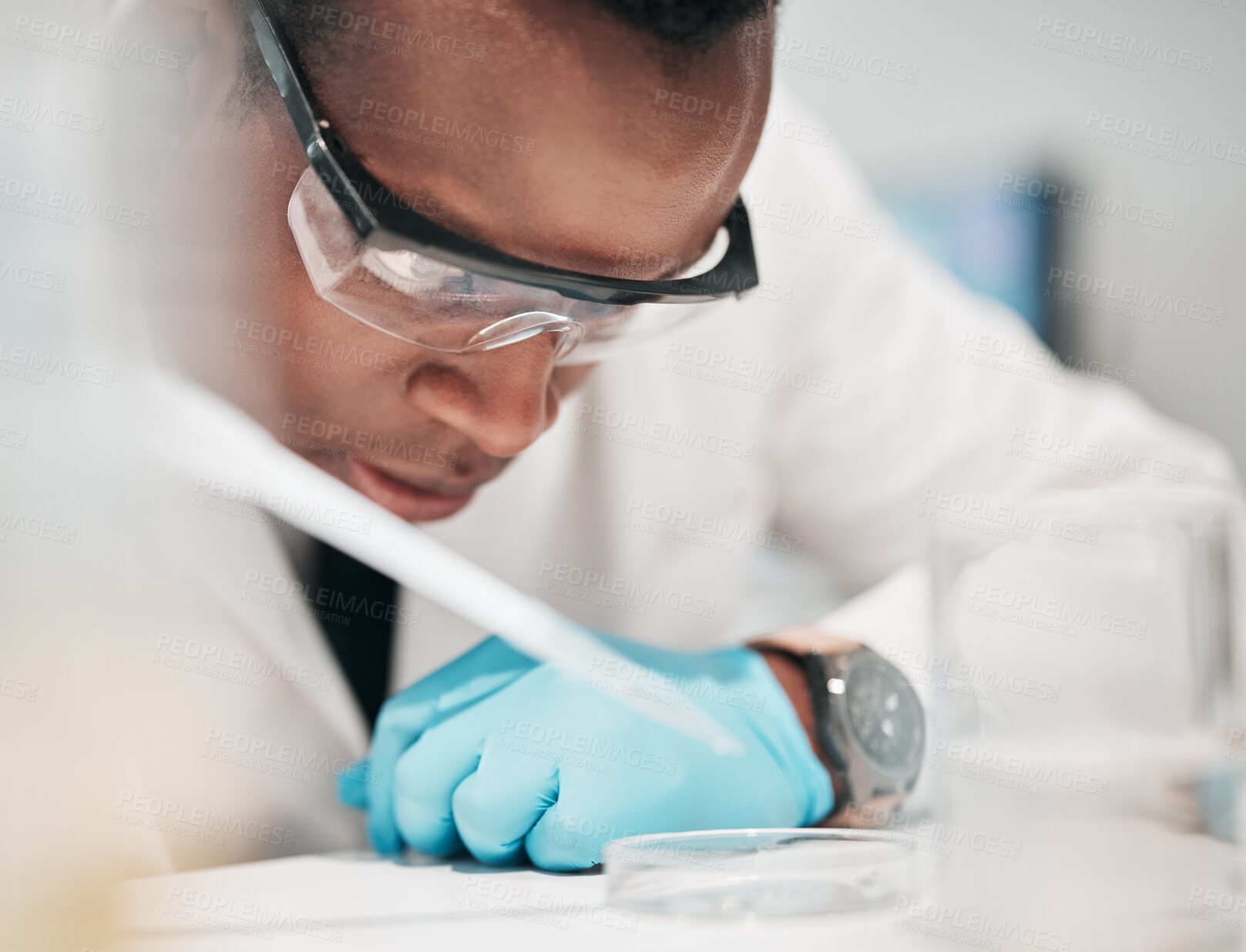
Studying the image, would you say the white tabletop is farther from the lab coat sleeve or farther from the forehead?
the lab coat sleeve

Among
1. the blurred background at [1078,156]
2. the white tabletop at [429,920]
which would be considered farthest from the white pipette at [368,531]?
the blurred background at [1078,156]

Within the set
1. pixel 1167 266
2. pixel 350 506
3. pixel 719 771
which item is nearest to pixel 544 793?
pixel 719 771

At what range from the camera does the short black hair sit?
1.49 feet

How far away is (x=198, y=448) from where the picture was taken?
69 cm

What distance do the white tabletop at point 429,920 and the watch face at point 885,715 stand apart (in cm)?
21

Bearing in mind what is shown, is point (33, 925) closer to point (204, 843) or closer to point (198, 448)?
point (204, 843)

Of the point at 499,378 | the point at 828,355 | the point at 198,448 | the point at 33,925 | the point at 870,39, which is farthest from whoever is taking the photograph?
the point at 870,39

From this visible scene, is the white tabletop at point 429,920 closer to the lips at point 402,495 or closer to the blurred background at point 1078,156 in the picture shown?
the lips at point 402,495

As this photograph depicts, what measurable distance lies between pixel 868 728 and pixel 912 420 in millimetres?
606

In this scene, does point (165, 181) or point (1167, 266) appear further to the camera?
point (1167, 266)

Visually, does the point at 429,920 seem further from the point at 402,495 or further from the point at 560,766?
the point at 402,495

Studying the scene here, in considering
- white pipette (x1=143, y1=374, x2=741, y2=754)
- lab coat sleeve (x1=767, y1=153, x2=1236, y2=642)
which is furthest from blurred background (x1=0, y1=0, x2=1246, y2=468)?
white pipette (x1=143, y1=374, x2=741, y2=754)

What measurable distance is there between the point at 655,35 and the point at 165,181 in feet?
1.19

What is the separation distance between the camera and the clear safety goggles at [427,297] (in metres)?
0.50
